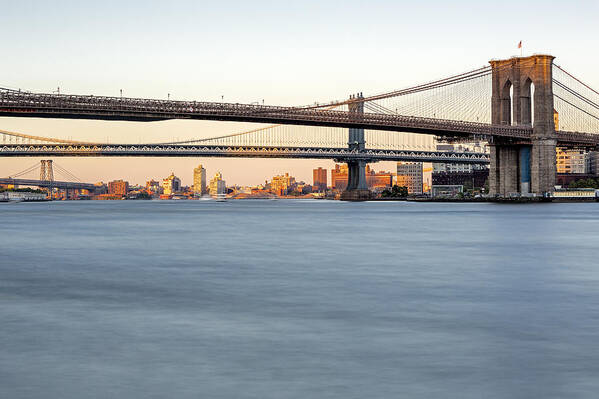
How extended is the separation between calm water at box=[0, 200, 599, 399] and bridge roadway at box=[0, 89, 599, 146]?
30.8m

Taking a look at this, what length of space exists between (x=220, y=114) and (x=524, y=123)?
3200 cm

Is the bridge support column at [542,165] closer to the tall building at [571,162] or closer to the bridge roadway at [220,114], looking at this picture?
the bridge roadway at [220,114]

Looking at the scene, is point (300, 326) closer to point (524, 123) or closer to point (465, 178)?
point (524, 123)

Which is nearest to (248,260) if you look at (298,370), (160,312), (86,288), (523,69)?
(86,288)

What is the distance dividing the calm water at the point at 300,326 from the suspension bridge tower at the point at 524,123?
49866mm

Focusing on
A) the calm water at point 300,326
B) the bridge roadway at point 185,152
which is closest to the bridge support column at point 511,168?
the bridge roadway at point 185,152

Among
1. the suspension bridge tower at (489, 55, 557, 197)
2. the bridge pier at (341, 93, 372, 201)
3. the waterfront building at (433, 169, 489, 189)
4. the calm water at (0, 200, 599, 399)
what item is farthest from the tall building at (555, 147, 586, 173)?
the calm water at (0, 200, 599, 399)

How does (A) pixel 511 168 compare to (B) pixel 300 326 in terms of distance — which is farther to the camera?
(A) pixel 511 168

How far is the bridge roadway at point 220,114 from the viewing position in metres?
46.9

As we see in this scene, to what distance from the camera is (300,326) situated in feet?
29.6

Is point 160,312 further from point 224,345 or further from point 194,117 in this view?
point 194,117

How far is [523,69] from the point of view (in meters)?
69.8

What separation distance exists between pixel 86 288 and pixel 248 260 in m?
6.11

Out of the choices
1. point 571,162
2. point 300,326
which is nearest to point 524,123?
point 300,326
